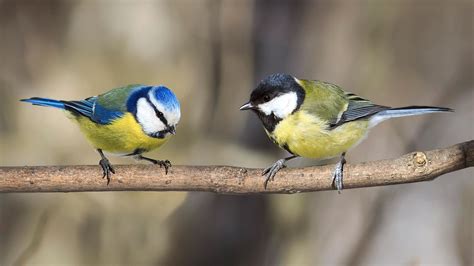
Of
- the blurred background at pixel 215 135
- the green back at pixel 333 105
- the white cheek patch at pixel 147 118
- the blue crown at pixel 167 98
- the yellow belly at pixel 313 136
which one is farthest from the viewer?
the blurred background at pixel 215 135

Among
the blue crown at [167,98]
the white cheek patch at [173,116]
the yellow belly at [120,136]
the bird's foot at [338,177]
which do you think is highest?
the blue crown at [167,98]

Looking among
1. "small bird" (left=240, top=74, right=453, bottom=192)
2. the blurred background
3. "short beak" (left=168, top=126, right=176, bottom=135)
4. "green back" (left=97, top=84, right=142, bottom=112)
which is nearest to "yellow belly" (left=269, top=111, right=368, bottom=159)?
"small bird" (left=240, top=74, right=453, bottom=192)

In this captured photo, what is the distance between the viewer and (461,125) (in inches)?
127

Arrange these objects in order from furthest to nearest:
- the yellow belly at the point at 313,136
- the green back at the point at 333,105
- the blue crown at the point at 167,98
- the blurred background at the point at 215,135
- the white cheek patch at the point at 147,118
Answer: the blurred background at the point at 215,135 → the green back at the point at 333,105 → the yellow belly at the point at 313,136 → the white cheek patch at the point at 147,118 → the blue crown at the point at 167,98

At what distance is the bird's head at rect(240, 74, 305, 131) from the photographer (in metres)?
1.77

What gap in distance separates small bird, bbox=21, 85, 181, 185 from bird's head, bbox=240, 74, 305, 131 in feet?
0.67

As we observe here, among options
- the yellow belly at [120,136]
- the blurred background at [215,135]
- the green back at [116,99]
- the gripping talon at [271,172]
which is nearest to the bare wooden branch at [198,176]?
the gripping talon at [271,172]

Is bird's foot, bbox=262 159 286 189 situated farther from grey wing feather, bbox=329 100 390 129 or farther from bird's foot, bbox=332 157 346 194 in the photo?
grey wing feather, bbox=329 100 390 129

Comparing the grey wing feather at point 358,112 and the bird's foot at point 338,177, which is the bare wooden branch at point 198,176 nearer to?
the bird's foot at point 338,177

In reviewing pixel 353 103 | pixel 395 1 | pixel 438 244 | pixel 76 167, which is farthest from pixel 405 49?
pixel 76 167

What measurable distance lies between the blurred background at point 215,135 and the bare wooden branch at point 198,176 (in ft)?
3.81

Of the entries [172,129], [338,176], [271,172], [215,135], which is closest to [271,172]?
[271,172]

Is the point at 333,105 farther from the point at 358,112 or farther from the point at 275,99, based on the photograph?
the point at 275,99

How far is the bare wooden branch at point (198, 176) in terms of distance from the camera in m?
1.68
